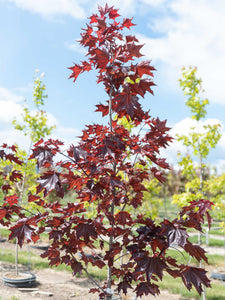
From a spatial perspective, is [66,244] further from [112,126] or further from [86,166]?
[112,126]

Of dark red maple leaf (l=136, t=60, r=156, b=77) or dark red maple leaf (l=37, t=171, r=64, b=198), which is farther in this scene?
dark red maple leaf (l=136, t=60, r=156, b=77)

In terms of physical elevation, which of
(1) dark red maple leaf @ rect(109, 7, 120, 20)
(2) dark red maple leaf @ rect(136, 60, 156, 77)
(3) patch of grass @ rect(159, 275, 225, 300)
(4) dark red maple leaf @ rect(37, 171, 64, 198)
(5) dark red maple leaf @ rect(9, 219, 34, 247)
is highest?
(1) dark red maple leaf @ rect(109, 7, 120, 20)

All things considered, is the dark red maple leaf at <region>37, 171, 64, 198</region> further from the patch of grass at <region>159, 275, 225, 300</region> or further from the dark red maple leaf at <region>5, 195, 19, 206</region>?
the patch of grass at <region>159, 275, 225, 300</region>

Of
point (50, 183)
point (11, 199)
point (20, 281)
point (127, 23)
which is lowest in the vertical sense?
point (20, 281)

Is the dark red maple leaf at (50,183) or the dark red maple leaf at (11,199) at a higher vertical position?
the dark red maple leaf at (50,183)

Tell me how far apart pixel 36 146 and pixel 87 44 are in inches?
41.9

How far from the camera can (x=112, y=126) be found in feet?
10.5

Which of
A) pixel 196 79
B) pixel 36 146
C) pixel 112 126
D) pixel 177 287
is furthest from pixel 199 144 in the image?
pixel 36 146

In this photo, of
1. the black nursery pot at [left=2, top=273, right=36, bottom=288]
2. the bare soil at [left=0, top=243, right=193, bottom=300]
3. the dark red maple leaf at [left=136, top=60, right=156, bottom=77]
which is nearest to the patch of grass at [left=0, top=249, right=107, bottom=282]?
the bare soil at [left=0, top=243, right=193, bottom=300]

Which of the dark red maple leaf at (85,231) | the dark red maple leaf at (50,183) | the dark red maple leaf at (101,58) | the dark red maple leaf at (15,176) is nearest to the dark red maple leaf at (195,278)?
the dark red maple leaf at (85,231)

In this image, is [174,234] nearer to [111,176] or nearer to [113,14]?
[111,176]

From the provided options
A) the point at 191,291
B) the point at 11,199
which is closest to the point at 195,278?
the point at 11,199

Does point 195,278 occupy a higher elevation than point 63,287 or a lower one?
higher

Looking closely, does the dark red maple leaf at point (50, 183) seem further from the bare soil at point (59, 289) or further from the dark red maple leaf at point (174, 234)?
the bare soil at point (59, 289)
